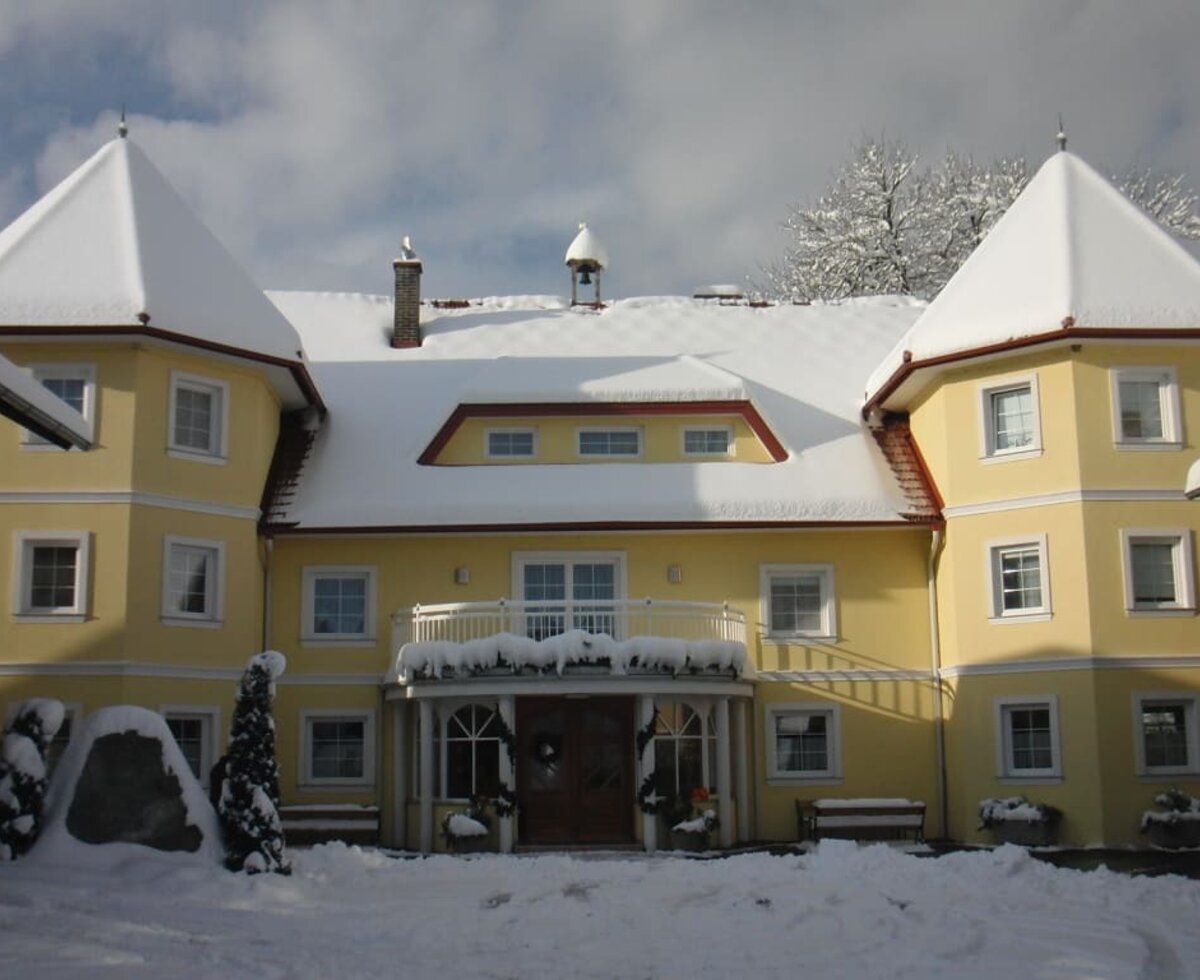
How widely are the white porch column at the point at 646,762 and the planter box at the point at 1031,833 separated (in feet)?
16.9

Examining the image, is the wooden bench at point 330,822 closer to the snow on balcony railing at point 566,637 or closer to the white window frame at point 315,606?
the snow on balcony railing at point 566,637

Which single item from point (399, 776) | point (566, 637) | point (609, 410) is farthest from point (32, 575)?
point (609, 410)

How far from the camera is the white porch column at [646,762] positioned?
23.2 metres

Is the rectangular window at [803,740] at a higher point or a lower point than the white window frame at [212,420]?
lower

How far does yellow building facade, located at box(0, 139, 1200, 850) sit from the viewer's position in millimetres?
22656

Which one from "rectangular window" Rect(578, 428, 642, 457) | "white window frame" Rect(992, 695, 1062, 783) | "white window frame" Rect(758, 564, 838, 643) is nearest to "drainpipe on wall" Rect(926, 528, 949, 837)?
"white window frame" Rect(992, 695, 1062, 783)

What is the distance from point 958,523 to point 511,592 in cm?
732

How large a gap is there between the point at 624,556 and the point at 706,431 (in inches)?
114

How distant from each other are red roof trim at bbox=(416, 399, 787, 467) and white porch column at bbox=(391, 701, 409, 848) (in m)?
4.73

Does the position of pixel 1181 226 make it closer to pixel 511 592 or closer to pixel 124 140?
pixel 511 592

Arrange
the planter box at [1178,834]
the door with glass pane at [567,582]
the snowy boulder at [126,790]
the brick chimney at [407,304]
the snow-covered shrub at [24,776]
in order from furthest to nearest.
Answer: the brick chimney at [407,304] → the door with glass pane at [567,582] → the planter box at [1178,834] → the snowy boulder at [126,790] → the snow-covered shrub at [24,776]

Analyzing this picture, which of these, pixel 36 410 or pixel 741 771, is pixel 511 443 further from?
pixel 36 410

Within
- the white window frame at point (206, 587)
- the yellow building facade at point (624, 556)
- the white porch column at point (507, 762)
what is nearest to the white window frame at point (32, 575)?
the yellow building facade at point (624, 556)

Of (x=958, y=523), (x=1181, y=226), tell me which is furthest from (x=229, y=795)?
(x=1181, y=226)
